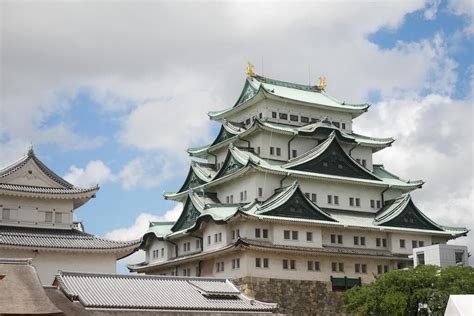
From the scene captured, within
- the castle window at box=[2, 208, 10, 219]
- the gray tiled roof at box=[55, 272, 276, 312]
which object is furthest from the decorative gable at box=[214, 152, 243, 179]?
the castle window at box=[2, 208, 10, 219]

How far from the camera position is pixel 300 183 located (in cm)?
5703

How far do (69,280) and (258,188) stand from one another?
71.7 ft

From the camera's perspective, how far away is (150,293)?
37781mm

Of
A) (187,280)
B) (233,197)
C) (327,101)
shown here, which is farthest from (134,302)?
(327,101)

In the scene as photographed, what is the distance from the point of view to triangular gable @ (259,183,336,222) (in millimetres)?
52688

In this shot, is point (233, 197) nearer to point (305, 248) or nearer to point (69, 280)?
point (305, 248)

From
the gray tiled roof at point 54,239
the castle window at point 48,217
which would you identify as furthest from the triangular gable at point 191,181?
the castle window at point 48,217

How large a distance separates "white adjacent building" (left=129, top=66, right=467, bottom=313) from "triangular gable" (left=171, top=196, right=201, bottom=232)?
0.11 meters

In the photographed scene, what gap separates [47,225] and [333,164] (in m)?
24.4

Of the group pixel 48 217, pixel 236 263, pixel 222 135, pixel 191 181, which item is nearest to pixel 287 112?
pixel 222 135

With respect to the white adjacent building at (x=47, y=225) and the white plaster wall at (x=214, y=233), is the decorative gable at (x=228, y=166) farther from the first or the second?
the white adjacent building at (x=47, y=225)

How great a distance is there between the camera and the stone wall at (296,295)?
4984cm

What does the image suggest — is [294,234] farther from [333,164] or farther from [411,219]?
[411,219]

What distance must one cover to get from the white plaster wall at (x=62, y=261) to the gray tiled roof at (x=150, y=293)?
8528mm
